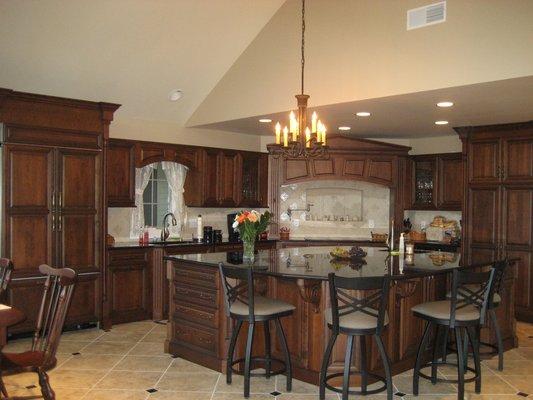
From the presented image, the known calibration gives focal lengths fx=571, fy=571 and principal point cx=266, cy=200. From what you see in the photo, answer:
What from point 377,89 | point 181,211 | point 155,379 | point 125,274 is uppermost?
point 377,89

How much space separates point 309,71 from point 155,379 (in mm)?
3332

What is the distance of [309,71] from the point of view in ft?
19.3

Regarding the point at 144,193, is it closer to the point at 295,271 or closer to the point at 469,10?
the point at 295,271

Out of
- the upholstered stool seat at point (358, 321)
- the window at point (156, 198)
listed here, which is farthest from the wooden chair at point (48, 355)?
the window at point (156, 198)

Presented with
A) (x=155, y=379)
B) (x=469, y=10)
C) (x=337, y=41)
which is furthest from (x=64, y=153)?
(x=469, y=10)

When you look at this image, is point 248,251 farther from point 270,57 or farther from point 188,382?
point 270,57

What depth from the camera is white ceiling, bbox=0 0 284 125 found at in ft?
17.0

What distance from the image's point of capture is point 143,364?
4953mm

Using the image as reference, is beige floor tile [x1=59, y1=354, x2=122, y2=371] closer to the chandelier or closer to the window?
the chandelier

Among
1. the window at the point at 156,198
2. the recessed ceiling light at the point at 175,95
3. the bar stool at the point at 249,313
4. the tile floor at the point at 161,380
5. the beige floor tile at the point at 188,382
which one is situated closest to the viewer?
the bar stool at the point at 249,313

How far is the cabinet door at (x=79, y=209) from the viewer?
231 inches

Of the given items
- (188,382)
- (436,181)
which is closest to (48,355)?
(188,382)

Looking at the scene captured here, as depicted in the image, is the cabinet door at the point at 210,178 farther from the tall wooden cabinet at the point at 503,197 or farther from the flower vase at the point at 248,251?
the tall wooden cabinet at the point at 503,197

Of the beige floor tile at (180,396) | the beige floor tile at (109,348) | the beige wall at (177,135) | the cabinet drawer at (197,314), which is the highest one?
the beige wall at (177,135)
